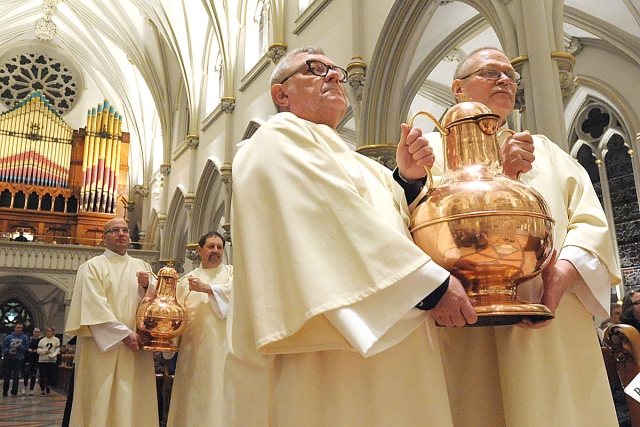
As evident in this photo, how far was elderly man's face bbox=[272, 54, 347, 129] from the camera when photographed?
1.86m

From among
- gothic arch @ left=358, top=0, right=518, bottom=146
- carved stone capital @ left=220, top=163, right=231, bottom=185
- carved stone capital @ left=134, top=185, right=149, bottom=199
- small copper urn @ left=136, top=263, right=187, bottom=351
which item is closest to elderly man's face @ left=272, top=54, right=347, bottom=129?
small copper urn @ left=136, top=263, right=187, bottom=351

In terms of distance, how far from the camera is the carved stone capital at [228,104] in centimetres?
1225

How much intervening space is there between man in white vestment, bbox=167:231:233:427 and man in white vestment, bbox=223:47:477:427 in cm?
264

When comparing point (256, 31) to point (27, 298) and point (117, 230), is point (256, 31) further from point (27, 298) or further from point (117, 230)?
point (27, 298)

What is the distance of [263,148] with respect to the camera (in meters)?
1.61

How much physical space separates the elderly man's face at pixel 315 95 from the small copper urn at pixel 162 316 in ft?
7.69

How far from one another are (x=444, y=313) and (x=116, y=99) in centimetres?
2228

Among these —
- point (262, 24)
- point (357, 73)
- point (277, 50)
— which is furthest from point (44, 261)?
point (357, 73)

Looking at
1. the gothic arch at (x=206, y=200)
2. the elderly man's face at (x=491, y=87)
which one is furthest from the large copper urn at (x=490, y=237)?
the gothic arch at (x=206, y=200)

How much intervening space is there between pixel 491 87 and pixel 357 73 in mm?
5883

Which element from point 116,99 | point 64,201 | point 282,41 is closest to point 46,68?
point 116,99

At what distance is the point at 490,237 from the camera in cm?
133

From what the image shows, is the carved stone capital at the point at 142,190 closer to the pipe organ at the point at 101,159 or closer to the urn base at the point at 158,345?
the pipe organ at the point at 101,159

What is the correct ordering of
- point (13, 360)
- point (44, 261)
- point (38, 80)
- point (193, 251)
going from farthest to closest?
point (38, 80) < point (44, 261) < point (193, 251) < point (13, 360)
